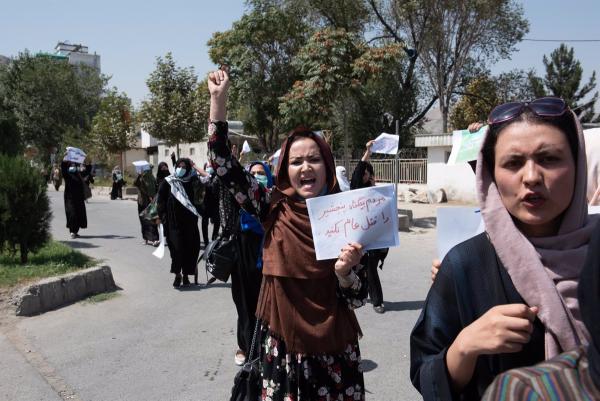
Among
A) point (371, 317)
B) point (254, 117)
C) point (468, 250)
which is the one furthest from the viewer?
point (254, 117)

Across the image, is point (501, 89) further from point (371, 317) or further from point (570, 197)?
point (570, 197)

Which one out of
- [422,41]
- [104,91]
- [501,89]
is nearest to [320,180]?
[422,41]

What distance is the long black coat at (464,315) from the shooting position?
134 centimetres

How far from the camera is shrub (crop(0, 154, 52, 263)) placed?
7281mm

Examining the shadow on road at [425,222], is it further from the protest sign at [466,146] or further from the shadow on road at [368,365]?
the protest sign at [466,146]

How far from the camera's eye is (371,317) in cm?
583

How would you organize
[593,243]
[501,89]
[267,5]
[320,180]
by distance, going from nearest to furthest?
[593,243], [320,180], [267,5], [501,89]

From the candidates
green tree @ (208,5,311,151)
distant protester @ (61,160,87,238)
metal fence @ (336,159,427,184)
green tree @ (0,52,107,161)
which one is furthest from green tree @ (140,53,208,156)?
Answer: green tree @ (0,52,107,161)

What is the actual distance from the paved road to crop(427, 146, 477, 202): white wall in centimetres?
1128

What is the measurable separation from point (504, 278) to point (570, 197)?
0.26m

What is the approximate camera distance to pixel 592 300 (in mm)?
938

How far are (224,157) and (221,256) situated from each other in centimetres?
127

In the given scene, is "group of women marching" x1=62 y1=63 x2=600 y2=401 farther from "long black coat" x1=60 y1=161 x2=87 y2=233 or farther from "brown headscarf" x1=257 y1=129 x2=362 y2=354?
"long black coat" x1=60 y1=161 x2=87 y2=233

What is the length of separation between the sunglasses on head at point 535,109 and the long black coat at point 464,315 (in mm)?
318
